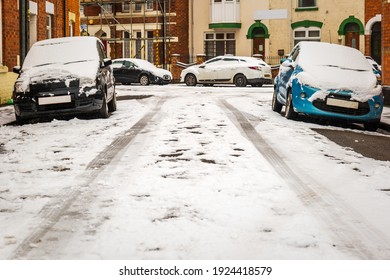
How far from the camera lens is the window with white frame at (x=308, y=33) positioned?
1513 inches

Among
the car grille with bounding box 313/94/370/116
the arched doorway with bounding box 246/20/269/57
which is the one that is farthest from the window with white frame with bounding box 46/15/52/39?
the arched doorway with bounding box 246/20/269/57

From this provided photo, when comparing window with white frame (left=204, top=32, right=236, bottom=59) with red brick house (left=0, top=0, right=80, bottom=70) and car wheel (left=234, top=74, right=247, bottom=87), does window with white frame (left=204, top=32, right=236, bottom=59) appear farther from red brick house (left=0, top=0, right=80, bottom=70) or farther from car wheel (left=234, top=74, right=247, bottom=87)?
red brick house (left=0, top=0, right=80, bottom=70)

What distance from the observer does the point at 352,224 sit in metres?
4.66

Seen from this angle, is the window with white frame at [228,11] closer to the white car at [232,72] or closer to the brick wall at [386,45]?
the white car at [232,72]

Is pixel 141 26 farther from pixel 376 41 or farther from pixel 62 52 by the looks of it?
pixel 62 52

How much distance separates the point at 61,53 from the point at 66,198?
Answer: 27.8 ft

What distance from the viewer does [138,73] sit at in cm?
3170

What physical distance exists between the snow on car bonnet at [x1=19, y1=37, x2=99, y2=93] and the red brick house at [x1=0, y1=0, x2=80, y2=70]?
4.14 meters

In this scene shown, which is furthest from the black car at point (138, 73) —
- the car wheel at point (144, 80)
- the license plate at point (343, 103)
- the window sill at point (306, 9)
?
the license plate at point (343, 103)

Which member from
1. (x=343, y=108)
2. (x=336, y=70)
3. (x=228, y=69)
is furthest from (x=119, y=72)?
(x=343, y=108)

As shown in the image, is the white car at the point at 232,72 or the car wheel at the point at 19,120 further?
the white car at the point at 232,72

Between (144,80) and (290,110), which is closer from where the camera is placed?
(290,110)

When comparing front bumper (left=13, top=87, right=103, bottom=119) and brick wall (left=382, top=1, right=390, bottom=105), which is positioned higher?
brick wall (left=382, top=1, right=390, bottom=105)

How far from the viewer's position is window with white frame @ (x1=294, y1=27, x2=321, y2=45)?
126 feet
